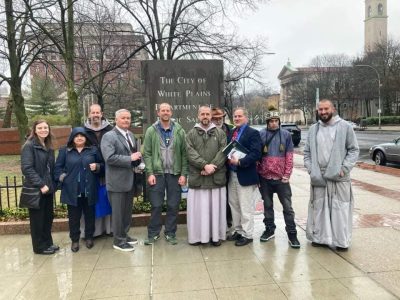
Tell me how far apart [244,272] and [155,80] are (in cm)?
410

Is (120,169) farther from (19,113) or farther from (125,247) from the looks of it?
(19,113)

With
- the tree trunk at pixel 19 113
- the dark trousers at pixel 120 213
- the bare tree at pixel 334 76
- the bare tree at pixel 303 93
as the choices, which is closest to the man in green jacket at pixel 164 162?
the dark trousers at pixel 120 213

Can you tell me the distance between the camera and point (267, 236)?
5.57 m

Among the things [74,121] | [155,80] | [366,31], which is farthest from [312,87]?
[155,80]

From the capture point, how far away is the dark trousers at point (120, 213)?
5219 millimetres

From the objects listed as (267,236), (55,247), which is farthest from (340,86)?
(55,247)

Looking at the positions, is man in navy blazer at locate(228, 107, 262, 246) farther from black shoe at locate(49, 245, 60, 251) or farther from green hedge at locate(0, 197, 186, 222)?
black shoe at locate(49, 245, 60, 251)

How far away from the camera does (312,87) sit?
259 ft

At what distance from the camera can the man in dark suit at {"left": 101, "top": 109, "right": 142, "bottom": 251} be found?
5043mm

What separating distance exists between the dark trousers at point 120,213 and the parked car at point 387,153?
12375 millimetres

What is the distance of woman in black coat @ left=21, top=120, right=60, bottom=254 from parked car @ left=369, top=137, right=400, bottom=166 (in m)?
13.2

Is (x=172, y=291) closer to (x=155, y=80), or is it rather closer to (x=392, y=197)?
(x=155, y=80)

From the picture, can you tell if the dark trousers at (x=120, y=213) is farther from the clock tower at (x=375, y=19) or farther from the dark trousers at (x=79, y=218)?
the clock tower at (x=375, y=19)

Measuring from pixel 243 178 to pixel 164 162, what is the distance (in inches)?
44.3
